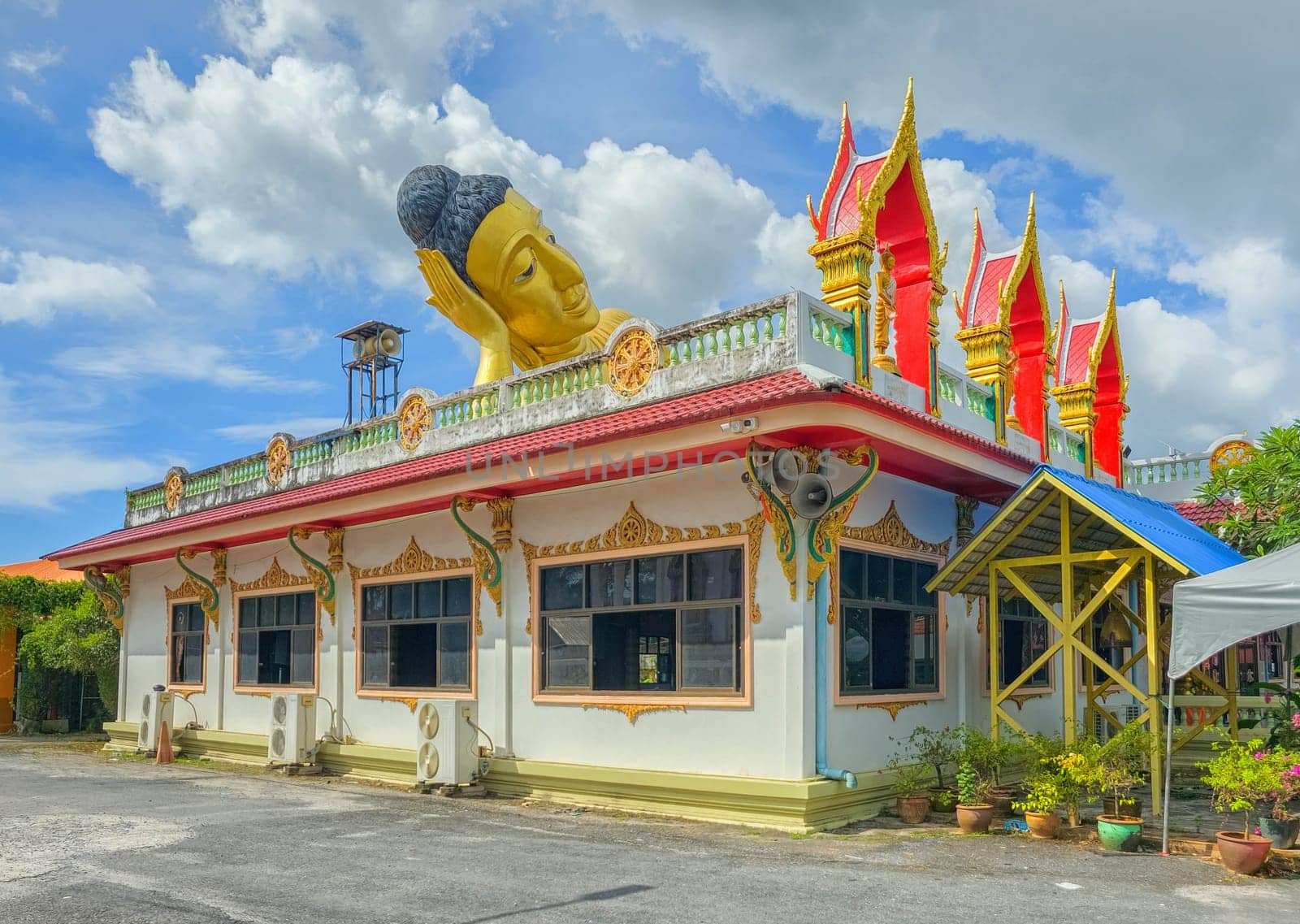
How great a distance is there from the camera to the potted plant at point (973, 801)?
9.43 meters

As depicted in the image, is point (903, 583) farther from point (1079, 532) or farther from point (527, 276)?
point (527, 276)

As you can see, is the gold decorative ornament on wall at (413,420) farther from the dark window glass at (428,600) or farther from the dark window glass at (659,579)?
the dark window glass at (659,579)

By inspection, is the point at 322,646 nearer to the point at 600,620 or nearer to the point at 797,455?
the point at 600,620

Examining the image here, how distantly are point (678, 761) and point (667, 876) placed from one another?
2.82 meters

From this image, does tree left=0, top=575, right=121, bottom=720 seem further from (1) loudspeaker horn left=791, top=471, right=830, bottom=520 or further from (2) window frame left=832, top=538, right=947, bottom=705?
(1) loudspeaker horn left=791, top=471, right=830, bottom=520

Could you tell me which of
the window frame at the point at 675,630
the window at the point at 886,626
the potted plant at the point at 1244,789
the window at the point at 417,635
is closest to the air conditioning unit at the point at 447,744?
the window at the point at 417,635

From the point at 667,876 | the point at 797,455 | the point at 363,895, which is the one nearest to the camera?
the point at 363,895

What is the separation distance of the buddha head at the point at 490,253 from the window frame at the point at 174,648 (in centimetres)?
641

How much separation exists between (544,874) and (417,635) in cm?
625

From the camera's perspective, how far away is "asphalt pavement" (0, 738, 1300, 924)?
6.65 meters

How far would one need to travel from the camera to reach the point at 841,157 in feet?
37.5

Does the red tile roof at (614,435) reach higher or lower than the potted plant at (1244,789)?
higher

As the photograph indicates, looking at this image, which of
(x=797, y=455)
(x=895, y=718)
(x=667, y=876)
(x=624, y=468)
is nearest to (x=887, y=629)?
(x=895, y=718)

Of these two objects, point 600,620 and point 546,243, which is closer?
point 600,620
